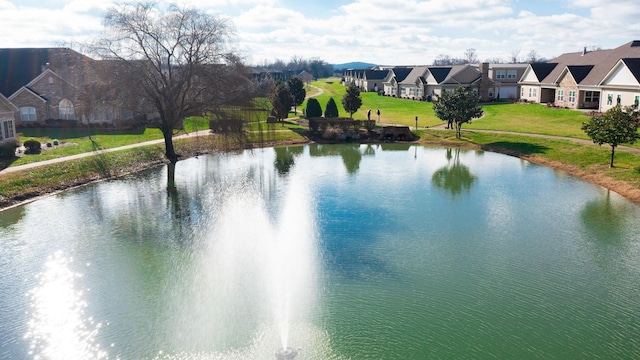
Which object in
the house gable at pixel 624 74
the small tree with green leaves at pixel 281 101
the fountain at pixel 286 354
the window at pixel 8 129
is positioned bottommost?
the fountain at pixel 286 354

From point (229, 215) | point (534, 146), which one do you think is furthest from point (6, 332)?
point (534, 146)

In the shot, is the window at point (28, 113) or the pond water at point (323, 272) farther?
the window at point (28, 113)

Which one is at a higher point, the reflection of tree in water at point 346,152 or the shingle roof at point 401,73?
the shingle roof at point 401,73

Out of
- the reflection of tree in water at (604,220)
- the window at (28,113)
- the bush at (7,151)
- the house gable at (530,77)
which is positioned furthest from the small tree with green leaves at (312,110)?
the reflection of tree in water at (604,220)

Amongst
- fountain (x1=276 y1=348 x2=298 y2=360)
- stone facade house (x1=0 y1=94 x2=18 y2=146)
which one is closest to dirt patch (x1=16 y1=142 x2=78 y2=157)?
stone facade house (x1=0 y1=94 x2=18 y2=146)

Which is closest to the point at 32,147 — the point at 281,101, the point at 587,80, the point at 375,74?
the point at 281,101

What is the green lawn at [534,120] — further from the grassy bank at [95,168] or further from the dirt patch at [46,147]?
the dirt patch at [46,147]

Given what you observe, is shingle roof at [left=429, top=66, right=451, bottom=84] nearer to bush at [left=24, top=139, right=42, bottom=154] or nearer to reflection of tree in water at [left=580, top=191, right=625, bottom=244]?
reflection of tree in water at [left=580, top=191, right=625, bottom=244]
